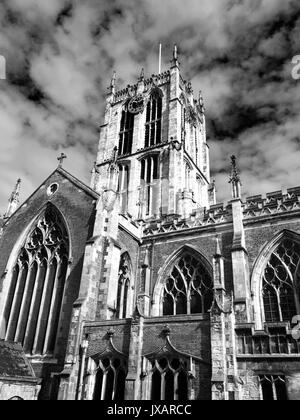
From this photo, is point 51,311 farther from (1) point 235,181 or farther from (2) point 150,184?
(2) point 150,184

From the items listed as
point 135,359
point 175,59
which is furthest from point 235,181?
point 175,59

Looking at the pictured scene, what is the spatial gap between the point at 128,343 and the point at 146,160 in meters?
24.2

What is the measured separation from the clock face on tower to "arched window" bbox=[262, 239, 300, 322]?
26.8 metres

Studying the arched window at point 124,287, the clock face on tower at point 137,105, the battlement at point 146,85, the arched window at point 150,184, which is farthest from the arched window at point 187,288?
the battlement at point 146,85

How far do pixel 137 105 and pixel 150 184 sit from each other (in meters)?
11.7

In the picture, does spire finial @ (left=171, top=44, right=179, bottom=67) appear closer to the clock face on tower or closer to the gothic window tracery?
the clock face on tower

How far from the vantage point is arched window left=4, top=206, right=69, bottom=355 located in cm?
1797

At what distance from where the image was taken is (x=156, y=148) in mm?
35406

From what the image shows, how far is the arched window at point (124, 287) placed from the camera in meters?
19.0

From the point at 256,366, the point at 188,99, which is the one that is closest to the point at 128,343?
the point at 256,366

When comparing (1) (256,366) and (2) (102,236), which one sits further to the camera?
(2) (102,236)

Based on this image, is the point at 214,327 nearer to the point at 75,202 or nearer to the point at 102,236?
the point at 102,236

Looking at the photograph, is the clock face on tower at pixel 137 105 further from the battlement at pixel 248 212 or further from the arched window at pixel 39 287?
the arched window at pixel 39 287
